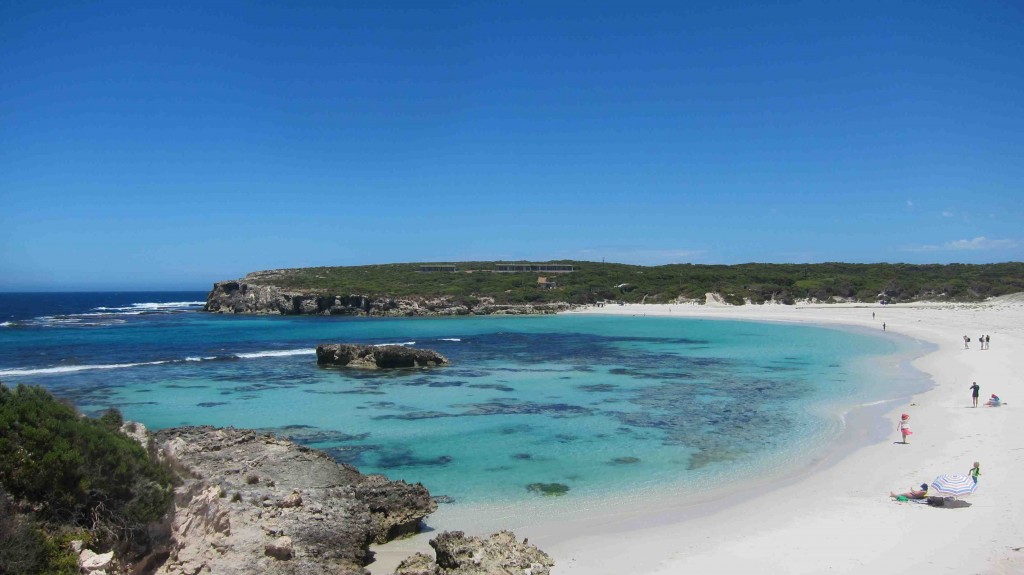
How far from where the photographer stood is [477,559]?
282 inches

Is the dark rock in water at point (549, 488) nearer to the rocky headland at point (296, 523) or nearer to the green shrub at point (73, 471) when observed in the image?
the rocky headland at point (296, 523)

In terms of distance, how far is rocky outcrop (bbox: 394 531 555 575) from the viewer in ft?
23.3

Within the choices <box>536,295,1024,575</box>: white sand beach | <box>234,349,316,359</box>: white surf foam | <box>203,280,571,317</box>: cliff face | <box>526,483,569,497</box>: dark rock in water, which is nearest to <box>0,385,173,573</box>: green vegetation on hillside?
<box>536,295,1024,575</box>: white sand beach

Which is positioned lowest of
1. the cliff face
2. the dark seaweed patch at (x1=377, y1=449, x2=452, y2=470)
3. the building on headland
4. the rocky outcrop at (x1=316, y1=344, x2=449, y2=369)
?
the dark seaweed patch at (x1=377, y1=449, x2=452, y2=470)

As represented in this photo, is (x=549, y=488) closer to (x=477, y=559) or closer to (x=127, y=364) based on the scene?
(x=477, y=559)

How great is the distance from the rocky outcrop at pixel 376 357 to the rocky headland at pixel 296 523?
18607mm

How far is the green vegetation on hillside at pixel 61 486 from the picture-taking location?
5.01 meters

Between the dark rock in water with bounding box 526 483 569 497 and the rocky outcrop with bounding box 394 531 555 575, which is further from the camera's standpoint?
the dark rock in water with bounding box 526 483 569 497

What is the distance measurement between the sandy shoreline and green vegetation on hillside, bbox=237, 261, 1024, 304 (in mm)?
63523

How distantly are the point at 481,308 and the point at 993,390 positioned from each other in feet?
193

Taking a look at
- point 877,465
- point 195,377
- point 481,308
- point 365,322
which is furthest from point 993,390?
point 481,308

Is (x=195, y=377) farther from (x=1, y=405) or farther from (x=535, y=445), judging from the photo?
(x=1, y=405)

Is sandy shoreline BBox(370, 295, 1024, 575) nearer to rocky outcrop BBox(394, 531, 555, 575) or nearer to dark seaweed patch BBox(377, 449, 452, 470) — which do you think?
rocky outcrop BBox(394, 531, 555, 575)

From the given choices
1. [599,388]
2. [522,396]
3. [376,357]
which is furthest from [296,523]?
[376,357]
